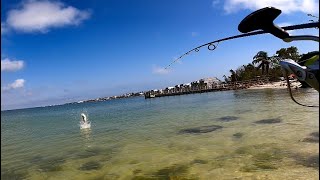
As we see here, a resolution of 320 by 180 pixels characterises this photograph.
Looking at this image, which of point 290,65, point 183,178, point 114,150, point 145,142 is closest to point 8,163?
point 114,150

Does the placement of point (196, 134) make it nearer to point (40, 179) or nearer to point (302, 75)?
point (40, 179)

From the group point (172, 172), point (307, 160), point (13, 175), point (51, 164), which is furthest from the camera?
point (51, 164)

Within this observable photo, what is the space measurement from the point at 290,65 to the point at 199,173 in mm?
8760

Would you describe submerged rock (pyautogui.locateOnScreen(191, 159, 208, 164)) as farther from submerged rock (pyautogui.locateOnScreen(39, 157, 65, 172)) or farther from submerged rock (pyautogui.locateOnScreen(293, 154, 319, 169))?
submerged rock (pyautogui.locateOnScreen(39, 157, 65, 172))

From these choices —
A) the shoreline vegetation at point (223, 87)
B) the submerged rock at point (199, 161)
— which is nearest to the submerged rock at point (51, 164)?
the submerged rock at point (199, 161)

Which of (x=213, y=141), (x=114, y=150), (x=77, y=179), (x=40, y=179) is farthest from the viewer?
(x=114, y=150)

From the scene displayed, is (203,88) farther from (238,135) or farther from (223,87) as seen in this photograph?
(238,135)

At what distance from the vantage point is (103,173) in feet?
40.7

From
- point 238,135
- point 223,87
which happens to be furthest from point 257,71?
point 238,135

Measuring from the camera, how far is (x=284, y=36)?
104 inches

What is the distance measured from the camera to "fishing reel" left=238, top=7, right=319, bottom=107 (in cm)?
241

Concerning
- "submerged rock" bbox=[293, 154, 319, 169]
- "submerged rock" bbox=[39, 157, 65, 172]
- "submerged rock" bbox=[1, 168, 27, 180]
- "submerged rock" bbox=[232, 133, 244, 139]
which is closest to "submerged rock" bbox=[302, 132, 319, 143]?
"submerged rock" bbox=[293, 154, 319, 169]

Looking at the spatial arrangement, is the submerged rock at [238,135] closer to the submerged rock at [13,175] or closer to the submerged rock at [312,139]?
the submerged rock at [312,139]

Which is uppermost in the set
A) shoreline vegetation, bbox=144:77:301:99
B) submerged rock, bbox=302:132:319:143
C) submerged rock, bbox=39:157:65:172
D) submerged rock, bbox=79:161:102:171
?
shoreline vegetation, bbox=144:77:301:99
